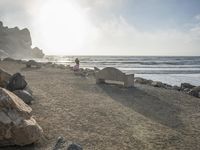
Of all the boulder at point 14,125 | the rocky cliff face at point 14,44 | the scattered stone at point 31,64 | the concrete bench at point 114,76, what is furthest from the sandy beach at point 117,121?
the rocky cliff face at point 14,44

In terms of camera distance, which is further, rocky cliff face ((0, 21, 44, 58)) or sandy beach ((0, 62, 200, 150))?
rocky cliff face ((0, 21, 44, 58))

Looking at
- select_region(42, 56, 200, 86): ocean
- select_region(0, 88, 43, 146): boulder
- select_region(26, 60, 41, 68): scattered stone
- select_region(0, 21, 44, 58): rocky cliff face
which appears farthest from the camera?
select_region(0, 21, 44, 58): rocky cliff face

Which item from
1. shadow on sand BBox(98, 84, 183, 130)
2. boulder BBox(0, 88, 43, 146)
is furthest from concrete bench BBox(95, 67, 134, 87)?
boulder BBox(0, 88, 43, 146)

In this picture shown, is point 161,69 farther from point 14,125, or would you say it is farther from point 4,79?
point 14,125

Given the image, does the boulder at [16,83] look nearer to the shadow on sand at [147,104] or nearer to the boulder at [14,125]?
the boulder at [14,125]

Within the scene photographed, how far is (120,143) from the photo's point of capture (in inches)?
322

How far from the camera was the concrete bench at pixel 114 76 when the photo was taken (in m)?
19.8

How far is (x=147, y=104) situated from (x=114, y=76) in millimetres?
6237

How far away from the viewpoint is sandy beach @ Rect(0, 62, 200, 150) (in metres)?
8.26

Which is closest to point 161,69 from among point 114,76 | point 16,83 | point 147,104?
point 114,76

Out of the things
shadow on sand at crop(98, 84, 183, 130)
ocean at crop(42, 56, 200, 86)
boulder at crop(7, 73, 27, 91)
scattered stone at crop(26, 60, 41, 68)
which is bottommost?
ocean at crop(42, 56, 200, 86)

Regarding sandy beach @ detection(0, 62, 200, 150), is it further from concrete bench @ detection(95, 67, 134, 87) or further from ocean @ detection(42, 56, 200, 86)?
ocean @ detection(42, 56, 200, 86)

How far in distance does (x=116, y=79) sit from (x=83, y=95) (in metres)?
5.18

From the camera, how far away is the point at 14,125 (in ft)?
23.4
